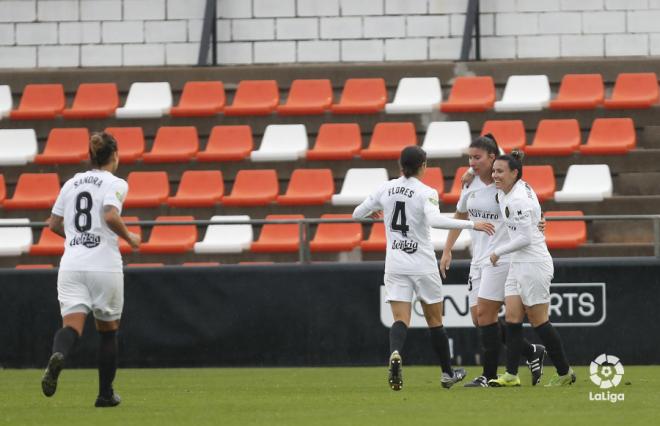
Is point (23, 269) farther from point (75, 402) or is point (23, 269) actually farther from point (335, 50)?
point (335, 50)

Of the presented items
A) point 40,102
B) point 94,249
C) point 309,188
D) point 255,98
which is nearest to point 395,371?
point 94,249

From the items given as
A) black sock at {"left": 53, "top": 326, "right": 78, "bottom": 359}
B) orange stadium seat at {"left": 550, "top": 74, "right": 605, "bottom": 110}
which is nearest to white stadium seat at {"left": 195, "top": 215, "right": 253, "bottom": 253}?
orange stadium seat at {"left": 550, "top": 74, "right": 605, "bottom": 110}

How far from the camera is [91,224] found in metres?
9.11

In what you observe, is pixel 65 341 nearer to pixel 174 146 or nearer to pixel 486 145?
pixel 486 145

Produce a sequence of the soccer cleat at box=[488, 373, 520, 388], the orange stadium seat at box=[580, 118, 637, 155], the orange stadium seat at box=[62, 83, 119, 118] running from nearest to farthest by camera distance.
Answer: the soccer cleat at box=[488, 373, 520, 388]
the orange stadium seat at box=[580, 118, 637, 155]
the orange stadium seat at box=[62, 83, 119, 118]

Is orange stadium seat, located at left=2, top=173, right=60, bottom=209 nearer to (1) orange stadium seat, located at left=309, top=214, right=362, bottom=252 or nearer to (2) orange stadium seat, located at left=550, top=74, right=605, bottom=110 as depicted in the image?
(1) orange stadium seat, located at left=309, top=214, right=362, bottom=252

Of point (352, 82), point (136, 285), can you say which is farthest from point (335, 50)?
point (136, 285)

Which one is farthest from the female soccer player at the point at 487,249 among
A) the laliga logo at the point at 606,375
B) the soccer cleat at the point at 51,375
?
the soccer cleat at the point at 51,375

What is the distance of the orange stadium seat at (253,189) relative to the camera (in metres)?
17.5

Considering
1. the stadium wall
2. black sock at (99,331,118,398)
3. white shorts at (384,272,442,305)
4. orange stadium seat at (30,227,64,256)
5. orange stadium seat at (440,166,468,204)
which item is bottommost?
black sock at (99,331,118,398)

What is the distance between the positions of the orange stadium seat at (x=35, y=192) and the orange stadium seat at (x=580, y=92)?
6.81 m

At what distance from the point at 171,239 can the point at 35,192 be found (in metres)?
3.46

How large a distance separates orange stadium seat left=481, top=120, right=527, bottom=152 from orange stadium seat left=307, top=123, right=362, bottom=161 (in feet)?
→ 5.68

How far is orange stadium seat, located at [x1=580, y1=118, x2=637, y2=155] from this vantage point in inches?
695
